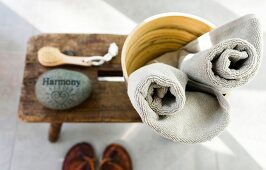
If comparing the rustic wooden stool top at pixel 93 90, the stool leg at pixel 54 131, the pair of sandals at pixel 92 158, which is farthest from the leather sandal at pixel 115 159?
the rustic wooden stool top at pixel 93 90

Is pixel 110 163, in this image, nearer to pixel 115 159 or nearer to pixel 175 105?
pixel 115 159

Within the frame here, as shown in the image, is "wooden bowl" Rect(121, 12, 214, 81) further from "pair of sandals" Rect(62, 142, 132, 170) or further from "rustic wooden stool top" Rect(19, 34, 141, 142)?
"pair of sandals" Rect(62, 142, 132, 170)

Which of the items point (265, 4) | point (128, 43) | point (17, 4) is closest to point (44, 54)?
point (128, 43)

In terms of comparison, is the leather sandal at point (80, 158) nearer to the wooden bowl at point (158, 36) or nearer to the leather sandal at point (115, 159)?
the leather sandal at point (115, 159)

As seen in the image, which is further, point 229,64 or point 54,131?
point 54,131

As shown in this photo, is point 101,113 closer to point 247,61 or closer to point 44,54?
point 44,54

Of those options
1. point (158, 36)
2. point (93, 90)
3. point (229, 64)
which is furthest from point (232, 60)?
point (93, 90)
